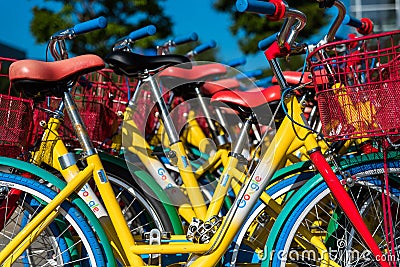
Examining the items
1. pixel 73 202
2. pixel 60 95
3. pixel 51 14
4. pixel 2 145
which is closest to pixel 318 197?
pixel 73 202

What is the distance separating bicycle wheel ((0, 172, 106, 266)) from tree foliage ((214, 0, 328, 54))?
765 cm

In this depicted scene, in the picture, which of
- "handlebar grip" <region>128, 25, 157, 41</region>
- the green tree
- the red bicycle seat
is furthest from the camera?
the green tree

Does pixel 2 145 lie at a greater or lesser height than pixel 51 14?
lesser

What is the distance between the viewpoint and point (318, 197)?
7.63 ft

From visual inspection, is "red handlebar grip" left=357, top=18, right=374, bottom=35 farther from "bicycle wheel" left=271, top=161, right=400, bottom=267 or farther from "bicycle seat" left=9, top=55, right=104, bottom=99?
"bicycle seat" left=9, top=55, right=104, bottom=99

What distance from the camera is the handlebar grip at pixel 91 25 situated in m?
2.51

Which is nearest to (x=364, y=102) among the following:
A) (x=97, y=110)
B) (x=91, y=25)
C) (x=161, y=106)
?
(x=161, y=106)

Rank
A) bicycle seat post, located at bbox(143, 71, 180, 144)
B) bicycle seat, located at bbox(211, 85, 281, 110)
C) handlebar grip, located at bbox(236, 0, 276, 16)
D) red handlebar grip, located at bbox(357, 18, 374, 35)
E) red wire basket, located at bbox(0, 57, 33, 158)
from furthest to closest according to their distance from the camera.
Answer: red handlebar grip, located at bbox(357, 18, 374, 35)
bicycle seat post, located at bbox(143, 71, 180, 144)
bicycle seat, located at bbox(211, 85, 281, 110)
red wire basket, located at bbox(0, 57, 33, 158)
handlebar grip, located at bbox(236, 0, 276, 16)

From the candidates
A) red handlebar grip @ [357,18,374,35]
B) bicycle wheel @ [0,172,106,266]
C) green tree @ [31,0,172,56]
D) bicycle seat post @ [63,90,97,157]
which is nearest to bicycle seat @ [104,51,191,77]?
bicycle seat post @ [63,90,97,157]

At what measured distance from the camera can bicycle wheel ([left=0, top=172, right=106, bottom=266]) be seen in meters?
2.32

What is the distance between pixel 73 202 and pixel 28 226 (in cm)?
20

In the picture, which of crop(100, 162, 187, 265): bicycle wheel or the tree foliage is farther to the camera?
the tree foliage

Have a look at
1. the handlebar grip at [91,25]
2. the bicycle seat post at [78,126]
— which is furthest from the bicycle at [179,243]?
the handlebar grip at [91,25]

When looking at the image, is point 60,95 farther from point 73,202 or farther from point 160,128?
point 160,128
